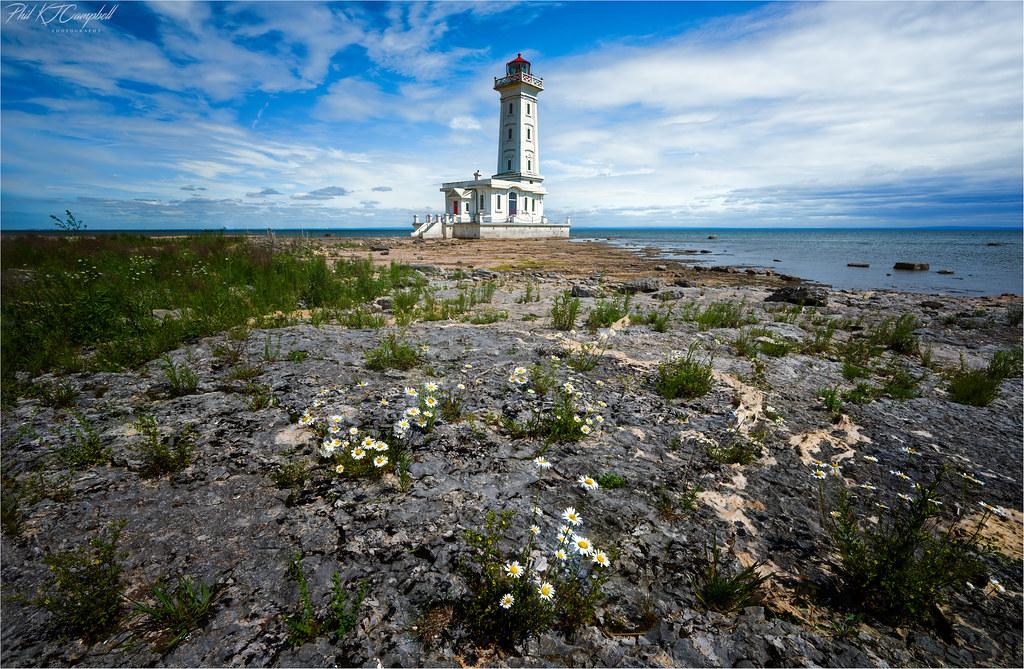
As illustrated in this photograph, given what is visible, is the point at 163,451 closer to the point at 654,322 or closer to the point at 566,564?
the point at 566,564

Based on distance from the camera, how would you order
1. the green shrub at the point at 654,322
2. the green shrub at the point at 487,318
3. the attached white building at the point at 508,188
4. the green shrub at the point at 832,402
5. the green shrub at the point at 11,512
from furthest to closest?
the attached white building at the point at 508,188
the green shrub at the point at 487,318
the green shrub at the point at 654,322
the green shrub at the point at 832,402
the green shrub at the point at 11,512

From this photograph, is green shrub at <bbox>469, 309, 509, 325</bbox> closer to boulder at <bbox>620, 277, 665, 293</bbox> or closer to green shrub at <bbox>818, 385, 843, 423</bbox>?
green shrub at <bbox>818, 385, 843, 423</bbox>

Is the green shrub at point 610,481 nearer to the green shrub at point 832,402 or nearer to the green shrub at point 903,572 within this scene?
the green shrub at point 903,572

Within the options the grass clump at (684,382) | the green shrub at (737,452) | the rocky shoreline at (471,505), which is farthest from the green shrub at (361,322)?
the green shrub at (737,452)

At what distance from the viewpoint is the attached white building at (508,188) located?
156ft

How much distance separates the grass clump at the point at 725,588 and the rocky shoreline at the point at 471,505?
0.06m

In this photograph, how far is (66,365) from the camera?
464 cm

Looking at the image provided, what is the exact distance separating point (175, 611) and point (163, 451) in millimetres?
1511

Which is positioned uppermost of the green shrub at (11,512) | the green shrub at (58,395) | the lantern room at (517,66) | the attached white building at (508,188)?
the lantern room at (517,66)

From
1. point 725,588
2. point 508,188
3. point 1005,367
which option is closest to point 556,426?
point 725,588

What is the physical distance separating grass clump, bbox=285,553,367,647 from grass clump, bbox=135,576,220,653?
42 centimetres

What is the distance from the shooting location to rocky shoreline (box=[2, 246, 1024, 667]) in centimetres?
201

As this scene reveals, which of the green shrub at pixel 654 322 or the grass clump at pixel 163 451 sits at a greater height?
the green shrub at pixel 654 322

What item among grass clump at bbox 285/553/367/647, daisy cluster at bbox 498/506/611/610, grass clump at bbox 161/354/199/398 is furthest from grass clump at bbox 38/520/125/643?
grass clump at bbox 161/354/199/398
